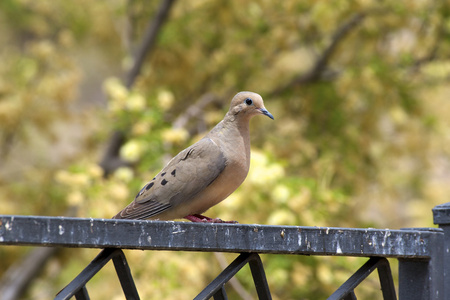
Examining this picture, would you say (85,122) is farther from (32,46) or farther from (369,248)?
(369,248)

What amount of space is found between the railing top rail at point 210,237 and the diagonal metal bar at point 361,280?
0.22 ft

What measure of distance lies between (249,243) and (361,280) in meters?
0.38

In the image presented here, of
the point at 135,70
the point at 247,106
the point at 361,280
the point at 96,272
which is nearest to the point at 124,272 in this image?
the point at 96,272

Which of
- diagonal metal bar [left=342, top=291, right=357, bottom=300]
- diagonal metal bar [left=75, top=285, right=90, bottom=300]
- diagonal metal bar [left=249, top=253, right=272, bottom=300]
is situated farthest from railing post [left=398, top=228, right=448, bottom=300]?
diagonal metal bar [left=75, top=285, right=90, bottom=300]

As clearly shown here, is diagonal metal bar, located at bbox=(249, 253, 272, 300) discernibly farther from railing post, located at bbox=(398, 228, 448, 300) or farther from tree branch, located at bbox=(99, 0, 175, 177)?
tree branch, located at bbox=(99, 0, 175, 177)

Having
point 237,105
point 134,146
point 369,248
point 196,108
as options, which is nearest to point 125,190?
point 134,146

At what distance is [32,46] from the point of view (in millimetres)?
8391

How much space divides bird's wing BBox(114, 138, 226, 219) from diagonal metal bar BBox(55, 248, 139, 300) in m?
1.21

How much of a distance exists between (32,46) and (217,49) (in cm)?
236

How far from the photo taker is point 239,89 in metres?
7.68

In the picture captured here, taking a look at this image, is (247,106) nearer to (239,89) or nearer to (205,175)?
(205,175)

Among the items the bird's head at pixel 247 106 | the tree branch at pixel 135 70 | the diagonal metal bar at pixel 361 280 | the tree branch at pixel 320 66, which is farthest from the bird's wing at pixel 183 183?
the tree branch at pixel 320 66

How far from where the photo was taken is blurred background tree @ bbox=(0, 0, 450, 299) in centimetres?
650

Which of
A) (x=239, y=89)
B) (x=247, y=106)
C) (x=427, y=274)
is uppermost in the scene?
(x=239, y=89)
